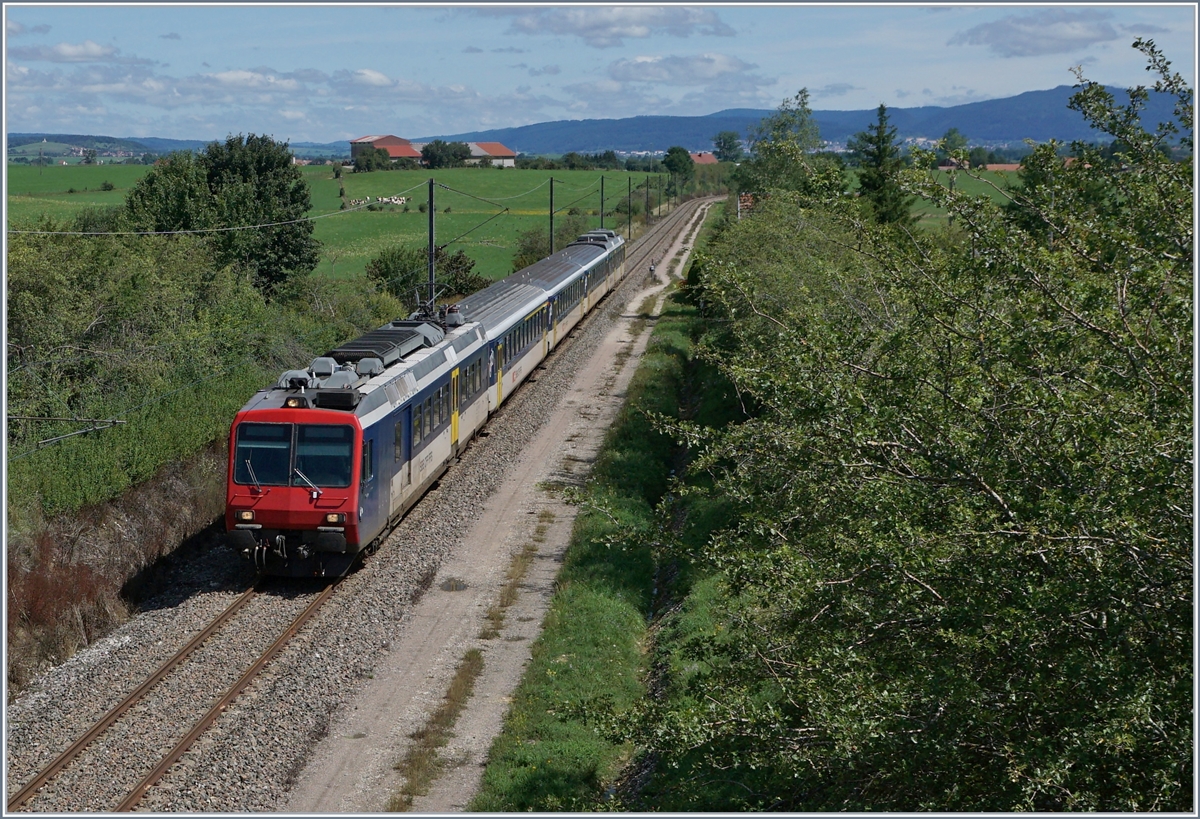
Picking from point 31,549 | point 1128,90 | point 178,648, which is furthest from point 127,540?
point 1128,90

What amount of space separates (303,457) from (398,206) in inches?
3469

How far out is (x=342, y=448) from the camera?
16.6 meters

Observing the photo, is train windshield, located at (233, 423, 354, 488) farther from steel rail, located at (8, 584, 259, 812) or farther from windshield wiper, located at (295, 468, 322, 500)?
steel rail, located at (8, 584, 259, 812)

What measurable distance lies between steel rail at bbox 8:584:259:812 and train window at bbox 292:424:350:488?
7.06ft

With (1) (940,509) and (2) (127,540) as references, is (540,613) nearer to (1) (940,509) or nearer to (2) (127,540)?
(2) (127,540)

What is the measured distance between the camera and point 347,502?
653 inches

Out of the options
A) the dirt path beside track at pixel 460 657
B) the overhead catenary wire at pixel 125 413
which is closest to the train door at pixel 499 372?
the dirt path beside track at pixel 460 657

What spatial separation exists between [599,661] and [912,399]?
Result: 326 inches

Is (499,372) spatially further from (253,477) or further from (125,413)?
(253,477)

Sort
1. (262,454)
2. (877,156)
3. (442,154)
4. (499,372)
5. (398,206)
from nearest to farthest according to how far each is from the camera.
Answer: (262,454), (499,372), (877,156), (398,206), (442,154)

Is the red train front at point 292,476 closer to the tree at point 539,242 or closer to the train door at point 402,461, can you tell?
the train door at point 402,461

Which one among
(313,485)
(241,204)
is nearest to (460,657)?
(313,485)

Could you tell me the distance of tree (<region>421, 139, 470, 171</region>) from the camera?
154500mm

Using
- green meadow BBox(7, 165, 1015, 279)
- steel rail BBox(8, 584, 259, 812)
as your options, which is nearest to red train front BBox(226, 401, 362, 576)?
steel rail BBox(8, 584, 259, 812)
